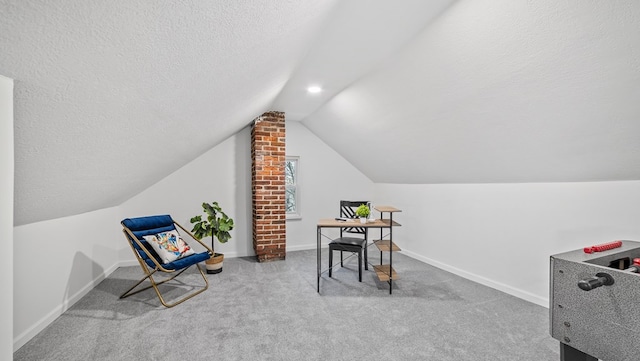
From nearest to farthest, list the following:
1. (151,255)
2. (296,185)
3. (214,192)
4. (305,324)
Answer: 1. (305,324)
2. (151,255)
3. (214,192)
4. (296,185)

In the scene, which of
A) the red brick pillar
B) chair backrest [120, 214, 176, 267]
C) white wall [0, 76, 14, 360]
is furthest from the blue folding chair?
white wall [0, 76, 14, 360]

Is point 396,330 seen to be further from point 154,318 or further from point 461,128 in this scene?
point 154,318

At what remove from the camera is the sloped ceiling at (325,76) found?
99cm

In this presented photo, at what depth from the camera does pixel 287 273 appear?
3.86 meters

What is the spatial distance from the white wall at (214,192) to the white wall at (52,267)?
748mm

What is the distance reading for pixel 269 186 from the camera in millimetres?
4551

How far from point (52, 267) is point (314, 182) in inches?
149

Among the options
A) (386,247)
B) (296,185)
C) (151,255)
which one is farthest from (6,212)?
(296,185)

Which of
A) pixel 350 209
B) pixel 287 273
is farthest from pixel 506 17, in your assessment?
pixel 287 273

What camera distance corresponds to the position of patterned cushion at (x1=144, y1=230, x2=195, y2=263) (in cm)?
301

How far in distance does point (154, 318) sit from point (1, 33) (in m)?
2.55

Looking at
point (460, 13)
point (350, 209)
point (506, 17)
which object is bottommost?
point (350, 209)

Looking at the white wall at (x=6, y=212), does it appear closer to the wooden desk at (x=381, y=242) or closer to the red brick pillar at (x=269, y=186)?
the wooden desk at (x=381, y=242)

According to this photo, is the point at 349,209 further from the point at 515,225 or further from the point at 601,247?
the point at 601,247
